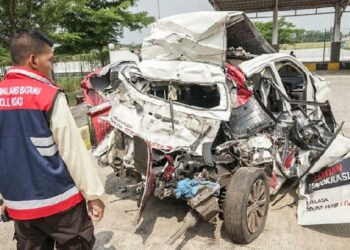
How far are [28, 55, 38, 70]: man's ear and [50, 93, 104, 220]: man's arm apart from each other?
229mm

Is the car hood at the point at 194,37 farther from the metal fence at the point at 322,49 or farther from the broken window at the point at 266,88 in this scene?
the metal fence at the point at 322,49

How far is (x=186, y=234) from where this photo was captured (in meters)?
3.53

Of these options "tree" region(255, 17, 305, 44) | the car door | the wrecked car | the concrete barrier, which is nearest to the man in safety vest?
the wrecked car

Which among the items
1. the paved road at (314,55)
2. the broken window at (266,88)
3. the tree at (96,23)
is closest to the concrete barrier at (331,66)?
the paved road at (314,55)

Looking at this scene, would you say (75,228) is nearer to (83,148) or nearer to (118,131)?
(83,148)

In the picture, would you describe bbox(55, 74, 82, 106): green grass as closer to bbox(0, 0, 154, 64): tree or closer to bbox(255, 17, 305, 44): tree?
bbox(0, 0, 154, 64): tree

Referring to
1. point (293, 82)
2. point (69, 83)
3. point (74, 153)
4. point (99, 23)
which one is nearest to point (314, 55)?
point (99, 23)

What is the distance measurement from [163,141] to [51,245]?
1.59m

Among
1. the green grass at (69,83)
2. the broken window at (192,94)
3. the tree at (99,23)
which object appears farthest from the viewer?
the tree at (99,23)

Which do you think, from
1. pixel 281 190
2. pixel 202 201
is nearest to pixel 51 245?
pixel 202 201

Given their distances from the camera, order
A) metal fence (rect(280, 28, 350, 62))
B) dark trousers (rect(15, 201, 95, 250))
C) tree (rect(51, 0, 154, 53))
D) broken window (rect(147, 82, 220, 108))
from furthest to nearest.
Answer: metal fence (rect(280, 28, 350, 62)), tree (rect(51, 0, 154, 53)), broken window (rect(147, 82, 220, 108)), dark trousers (rect(15, 201, 95, 250))

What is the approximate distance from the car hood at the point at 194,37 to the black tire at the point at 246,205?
1530 millimetres

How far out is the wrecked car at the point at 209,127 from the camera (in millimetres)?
3336

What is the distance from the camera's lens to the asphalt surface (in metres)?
3.32
